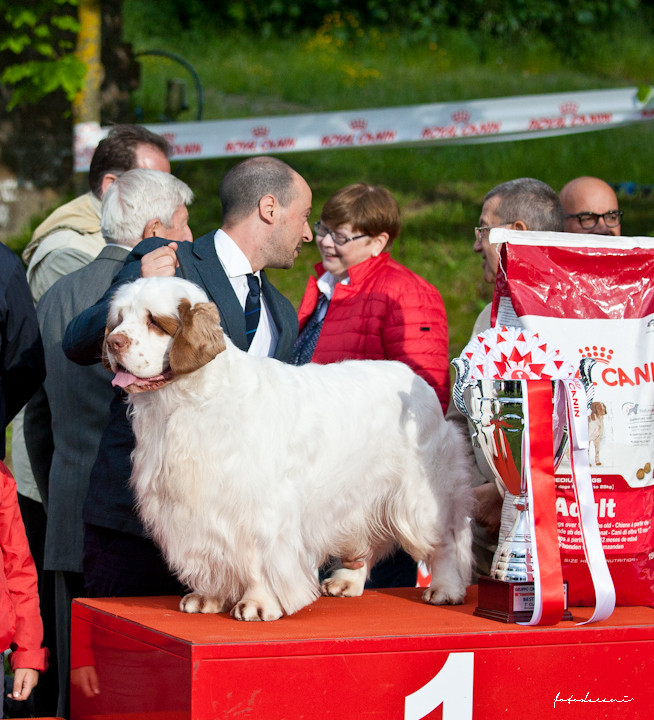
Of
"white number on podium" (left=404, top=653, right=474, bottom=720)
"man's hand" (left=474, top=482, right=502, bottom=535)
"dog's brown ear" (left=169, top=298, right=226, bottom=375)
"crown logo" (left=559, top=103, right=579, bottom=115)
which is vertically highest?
"crown logo" (left=559, top=103, right=579, bottom=115)

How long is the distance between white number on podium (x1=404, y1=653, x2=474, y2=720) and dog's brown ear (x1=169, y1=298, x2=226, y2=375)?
1017mm

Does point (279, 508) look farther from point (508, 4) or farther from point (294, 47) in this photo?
point (508, 4)

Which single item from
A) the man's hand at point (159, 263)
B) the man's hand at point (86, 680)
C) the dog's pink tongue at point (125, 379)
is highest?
the man's hand at point (159, 263)

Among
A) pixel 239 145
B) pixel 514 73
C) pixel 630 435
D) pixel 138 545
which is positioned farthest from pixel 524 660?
pixel 514 73

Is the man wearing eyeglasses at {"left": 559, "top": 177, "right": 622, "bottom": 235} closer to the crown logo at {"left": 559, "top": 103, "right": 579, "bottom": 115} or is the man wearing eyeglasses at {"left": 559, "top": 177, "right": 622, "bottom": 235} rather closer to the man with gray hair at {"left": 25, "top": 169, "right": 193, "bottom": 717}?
the man with gray hair at {"left": 25, "top": 169, "right": 193, "bottom": 717}

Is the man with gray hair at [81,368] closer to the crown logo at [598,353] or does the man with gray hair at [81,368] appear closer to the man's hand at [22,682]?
the man's hand at [22,682]

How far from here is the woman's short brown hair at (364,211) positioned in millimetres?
4270

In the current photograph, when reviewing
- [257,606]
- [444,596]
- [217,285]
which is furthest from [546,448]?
[217,285]

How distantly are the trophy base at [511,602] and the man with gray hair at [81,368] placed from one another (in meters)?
1.72

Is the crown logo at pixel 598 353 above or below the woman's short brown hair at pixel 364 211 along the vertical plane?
below

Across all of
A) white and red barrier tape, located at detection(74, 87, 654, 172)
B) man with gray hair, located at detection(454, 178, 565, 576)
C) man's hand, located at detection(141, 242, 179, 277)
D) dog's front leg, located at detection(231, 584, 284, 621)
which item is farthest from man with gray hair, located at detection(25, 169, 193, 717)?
white and red barrier tape, located at detection(74, 87, 654, 172)

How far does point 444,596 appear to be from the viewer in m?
3.15

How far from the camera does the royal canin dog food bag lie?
2.95 meters

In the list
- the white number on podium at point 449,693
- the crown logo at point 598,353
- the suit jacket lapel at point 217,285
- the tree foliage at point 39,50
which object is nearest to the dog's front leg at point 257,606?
the white number on podium at point 449,693
